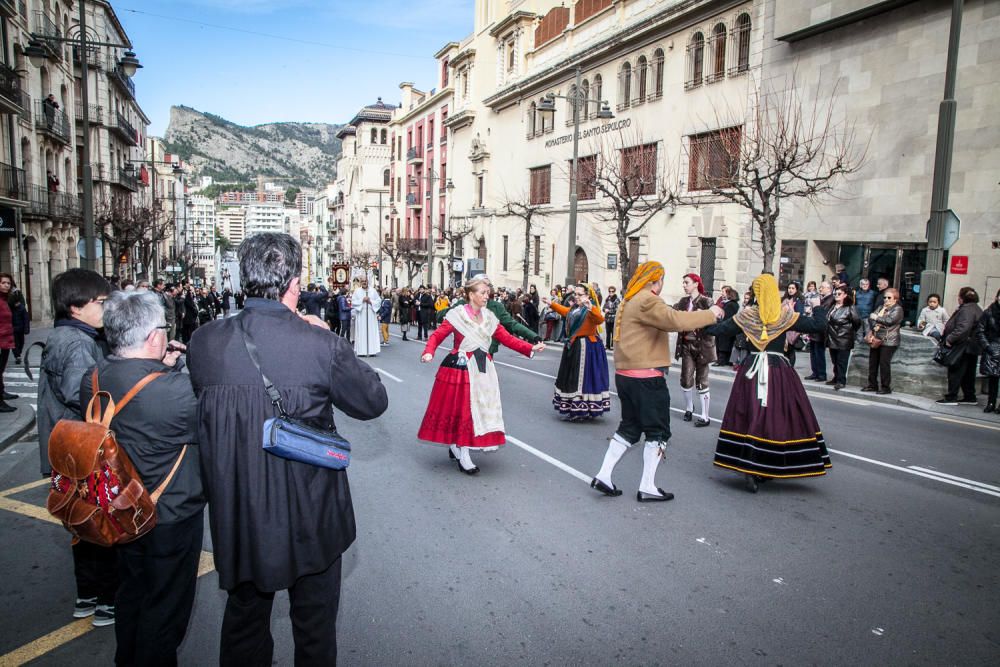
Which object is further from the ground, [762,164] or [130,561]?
[762,164]

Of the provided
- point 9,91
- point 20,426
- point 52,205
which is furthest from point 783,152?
point 52,205

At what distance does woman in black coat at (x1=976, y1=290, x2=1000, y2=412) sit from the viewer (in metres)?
10.3

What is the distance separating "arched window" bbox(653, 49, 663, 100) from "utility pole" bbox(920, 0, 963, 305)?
540 inches

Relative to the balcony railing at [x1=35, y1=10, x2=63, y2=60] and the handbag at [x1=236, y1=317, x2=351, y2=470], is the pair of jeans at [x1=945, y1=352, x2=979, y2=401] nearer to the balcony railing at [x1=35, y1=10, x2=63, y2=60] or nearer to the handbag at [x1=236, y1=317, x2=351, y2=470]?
the handbag at [x1=236, y1=317, x2=351, y2=470]

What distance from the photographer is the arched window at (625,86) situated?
27.1 m

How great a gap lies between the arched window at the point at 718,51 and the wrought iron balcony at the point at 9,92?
22.5m

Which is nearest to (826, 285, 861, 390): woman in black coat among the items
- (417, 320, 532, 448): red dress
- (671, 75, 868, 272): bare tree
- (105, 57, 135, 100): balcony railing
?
(671, 75, 868, 272): bare tree

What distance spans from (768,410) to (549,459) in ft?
7.55

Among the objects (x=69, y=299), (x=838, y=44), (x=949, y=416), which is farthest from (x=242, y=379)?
(x=838, y=44)

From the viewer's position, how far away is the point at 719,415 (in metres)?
9.95

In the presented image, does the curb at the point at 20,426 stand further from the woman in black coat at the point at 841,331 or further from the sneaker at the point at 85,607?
the woman in black coat at the point at 841,331

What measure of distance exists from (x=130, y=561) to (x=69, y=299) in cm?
189

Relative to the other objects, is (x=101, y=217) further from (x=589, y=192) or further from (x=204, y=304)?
(x=589, y=192)

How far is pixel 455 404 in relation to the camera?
271 inches
